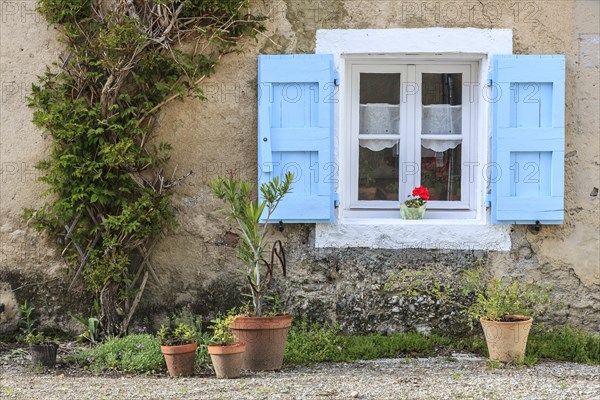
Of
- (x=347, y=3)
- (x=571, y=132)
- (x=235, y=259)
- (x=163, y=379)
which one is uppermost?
(x=347, y=3)

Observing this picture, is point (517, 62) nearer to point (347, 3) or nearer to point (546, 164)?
point (546, 164)

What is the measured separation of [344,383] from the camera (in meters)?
5.00

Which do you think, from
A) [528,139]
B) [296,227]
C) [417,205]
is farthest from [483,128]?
[296,227]

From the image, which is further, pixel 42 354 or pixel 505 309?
pixel 505 309

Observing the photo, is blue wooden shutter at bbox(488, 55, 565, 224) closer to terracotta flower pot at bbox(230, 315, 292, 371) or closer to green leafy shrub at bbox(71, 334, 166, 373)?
terracotta flower pot at bbox(230, 315, 292, 371)

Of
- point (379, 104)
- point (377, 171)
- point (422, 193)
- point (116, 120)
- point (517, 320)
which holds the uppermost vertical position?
point (379, 104)

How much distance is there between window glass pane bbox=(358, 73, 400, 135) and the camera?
6.38 metres

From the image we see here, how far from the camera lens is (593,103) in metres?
6.09

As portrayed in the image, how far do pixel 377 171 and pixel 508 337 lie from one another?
1.61 m

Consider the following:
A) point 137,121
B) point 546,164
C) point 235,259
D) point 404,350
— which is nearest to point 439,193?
point 546,164

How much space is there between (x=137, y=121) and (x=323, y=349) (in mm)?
2063

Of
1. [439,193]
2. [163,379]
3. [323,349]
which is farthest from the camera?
[439,193]

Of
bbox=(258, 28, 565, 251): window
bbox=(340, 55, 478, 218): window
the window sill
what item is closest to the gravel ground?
the window sill

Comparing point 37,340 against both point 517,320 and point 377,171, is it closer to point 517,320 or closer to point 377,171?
point 377,171
